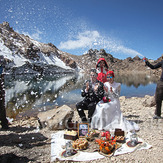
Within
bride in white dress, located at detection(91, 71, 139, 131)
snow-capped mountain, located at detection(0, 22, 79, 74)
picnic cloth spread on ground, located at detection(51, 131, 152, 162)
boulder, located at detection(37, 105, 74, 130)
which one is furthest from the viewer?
snow-capped mountain, located at detection(0, 22, 79, 74)

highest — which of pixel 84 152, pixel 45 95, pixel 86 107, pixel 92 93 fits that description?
pixel 45 95

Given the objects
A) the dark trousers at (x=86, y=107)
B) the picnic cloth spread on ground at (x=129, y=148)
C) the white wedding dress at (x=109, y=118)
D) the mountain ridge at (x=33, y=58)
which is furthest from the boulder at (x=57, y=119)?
the mountain ridge at (x=33, y=58)

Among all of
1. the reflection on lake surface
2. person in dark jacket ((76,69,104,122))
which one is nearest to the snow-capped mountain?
the reflection on lake surface

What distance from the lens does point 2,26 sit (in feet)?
486

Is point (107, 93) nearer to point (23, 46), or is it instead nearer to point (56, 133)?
point (56, 133)

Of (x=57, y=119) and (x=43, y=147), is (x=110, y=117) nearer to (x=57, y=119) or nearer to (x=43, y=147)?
(x=57, y=119)

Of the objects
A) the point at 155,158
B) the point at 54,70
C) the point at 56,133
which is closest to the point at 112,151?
the point at 155,158

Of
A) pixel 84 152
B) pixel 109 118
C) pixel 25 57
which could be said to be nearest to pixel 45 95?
pixel 109 118

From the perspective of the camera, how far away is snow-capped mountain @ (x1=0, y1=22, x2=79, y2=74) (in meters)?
116

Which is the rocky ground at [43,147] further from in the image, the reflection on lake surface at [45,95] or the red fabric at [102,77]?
the reflection on lake surface at [45,95]

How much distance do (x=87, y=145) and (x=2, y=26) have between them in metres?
176

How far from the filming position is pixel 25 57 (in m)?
133

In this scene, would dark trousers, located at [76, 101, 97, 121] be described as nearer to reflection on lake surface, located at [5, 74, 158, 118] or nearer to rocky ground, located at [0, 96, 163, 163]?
rocky ground, located at [0, 96, 163, 163]

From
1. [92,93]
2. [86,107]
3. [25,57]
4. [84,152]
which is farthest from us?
[25,57]
